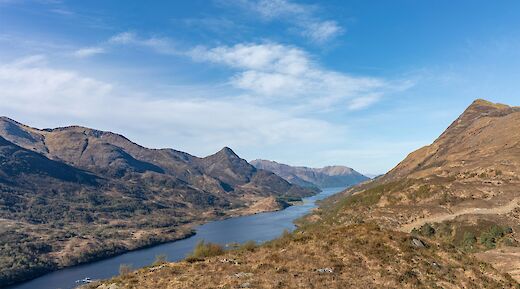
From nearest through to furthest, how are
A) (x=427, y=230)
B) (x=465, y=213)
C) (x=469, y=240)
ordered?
(x=469, y=240), (x=427, y=230), (x=465, y=213)

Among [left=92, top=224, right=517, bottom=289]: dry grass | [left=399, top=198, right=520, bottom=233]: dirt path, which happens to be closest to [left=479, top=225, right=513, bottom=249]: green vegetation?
[left=399, top=198, right=520, bottom=233]: dirt path

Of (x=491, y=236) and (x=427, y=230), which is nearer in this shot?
(x=491, y=236)

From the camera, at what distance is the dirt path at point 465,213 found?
136 meters

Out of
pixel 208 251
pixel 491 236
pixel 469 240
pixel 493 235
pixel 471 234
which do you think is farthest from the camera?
pixel 471 234

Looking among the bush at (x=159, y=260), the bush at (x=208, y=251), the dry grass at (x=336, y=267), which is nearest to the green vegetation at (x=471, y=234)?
the dry grass at (x=336, y=267)

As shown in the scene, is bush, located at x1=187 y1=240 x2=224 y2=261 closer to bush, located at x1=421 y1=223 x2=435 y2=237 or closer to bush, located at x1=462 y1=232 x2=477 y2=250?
bush, located at x1=462 y1=232 x2=477 y2=250

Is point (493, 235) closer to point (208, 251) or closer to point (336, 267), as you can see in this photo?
point (336, 267)

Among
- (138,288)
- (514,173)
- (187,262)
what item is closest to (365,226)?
(187,262)

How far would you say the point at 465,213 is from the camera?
143m

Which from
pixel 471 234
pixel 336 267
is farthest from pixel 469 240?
pixel 336 267

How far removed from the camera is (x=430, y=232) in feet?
450

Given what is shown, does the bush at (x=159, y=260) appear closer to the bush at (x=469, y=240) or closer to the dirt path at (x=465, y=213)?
the bush at (x=469, y=240)

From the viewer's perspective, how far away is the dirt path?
136 meters

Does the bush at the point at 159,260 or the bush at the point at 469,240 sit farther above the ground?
the bush at the point at 159,260
